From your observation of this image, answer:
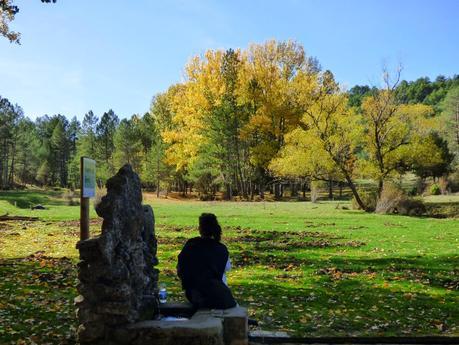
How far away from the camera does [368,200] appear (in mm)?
34375

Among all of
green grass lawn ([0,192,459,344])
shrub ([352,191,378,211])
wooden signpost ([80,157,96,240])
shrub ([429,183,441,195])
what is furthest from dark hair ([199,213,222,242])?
shrub ([429,183,441,195])

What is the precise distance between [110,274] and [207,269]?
128 centimetres

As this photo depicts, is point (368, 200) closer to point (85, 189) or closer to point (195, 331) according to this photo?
point (85, 189)

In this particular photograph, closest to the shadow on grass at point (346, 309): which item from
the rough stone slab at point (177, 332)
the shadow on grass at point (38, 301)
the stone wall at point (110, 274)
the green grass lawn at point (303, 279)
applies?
the green grass lawn at point (303, 279)

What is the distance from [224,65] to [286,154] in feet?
58.7

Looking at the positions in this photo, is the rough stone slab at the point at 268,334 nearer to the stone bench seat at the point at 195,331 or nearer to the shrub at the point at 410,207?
the stone bench seat at the point at 195,331

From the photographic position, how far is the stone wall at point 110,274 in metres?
5.40

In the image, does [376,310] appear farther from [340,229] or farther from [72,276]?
[340,229]

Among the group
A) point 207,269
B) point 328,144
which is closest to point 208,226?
point 207,269

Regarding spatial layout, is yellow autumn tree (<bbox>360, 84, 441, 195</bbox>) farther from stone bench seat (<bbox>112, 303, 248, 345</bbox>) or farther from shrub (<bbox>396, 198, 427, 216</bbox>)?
stone bench seat (<bbox>112, 303, 248, 345</bbox>)

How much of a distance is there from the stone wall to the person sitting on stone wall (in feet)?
2.27

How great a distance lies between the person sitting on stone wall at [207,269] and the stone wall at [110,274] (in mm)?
692

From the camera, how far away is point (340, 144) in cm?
3500

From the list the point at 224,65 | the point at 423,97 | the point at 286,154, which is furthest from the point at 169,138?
the point at 423,97
